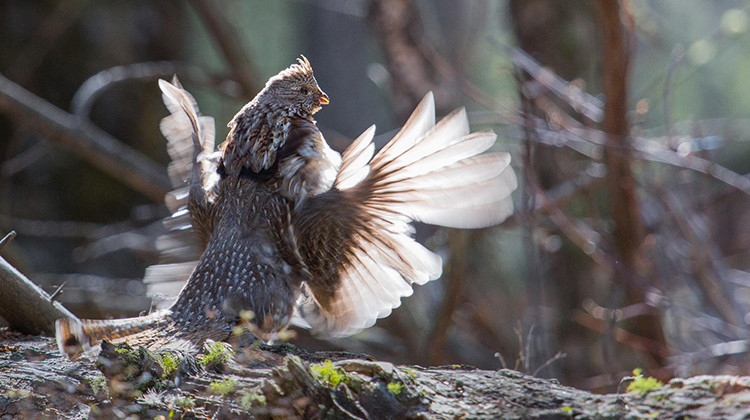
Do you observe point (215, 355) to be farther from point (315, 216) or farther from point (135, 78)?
point (135, 78)

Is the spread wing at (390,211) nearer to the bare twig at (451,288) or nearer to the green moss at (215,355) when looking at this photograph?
the green moss at (215,355)

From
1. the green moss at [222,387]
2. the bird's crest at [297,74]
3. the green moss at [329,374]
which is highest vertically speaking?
the bird's crest at [297,74]

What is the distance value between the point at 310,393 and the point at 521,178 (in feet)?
15.8

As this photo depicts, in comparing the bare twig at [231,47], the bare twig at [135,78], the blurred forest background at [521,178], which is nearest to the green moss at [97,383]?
the blurred forest background at [521,178]

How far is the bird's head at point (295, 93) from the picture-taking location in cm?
363

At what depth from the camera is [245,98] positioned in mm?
7324

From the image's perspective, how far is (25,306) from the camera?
301cm

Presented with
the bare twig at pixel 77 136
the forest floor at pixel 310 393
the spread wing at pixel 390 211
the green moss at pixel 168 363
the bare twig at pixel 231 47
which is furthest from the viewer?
the bare twig at pixel 231 47

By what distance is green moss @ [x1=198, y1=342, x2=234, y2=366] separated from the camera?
7.67ft

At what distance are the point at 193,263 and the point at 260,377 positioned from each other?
1.85m

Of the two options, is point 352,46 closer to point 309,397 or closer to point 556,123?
point 556,123

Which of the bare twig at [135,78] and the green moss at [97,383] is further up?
the bare twig at [135,78]

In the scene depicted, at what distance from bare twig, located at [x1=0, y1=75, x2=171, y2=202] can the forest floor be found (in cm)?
414

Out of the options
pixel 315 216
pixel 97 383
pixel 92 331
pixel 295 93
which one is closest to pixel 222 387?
pixel 97 383
